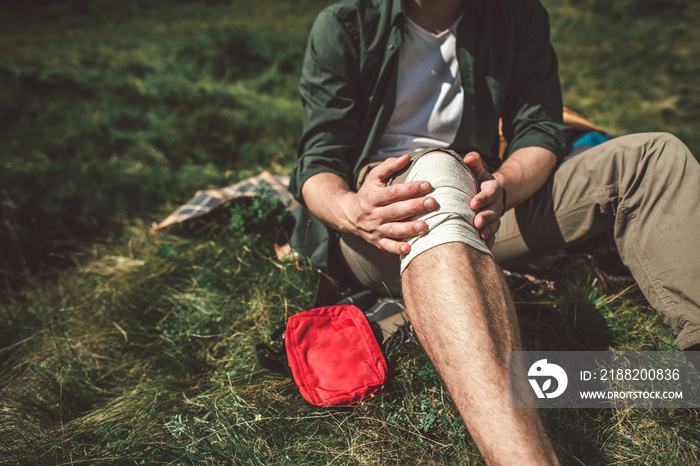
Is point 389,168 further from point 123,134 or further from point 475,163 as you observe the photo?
point 123,134

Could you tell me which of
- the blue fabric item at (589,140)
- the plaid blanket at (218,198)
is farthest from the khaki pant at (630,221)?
the plaid blanket at (218,198)

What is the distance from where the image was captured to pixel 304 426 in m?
1.49

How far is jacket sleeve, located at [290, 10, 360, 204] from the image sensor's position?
1.85m

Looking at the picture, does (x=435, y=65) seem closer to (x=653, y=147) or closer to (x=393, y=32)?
(x=393, y=32)

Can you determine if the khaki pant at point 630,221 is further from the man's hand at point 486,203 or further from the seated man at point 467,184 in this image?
the man's hand at point 486,203

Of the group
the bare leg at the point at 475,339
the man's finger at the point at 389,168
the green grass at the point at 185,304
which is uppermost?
the man's finger at the point at 389,168

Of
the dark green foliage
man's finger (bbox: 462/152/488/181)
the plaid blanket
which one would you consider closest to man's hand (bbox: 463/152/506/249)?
man's finger (bbox: 462/152/488/181)

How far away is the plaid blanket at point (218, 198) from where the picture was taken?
2621 millimetres

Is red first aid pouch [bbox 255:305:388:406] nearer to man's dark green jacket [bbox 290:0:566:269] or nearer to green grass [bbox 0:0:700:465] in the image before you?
green grass [bbox 0:0:700:465]

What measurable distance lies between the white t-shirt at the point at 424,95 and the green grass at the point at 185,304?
0.94 metres

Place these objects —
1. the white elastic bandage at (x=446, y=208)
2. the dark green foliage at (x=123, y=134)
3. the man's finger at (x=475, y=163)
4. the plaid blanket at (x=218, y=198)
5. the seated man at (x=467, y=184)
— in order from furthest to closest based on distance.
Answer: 1. the dark green foliage at (x=123, y=134)
2. the plaid blanket at (x=218, y=198)
3. the man's finger at (x=475, y=163)
4. the white elastic bandage at (x=446, y=208)
5. the seated man at (x=467, y=184)

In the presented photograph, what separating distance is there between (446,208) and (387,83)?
96 cm

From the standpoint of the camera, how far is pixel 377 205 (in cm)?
143

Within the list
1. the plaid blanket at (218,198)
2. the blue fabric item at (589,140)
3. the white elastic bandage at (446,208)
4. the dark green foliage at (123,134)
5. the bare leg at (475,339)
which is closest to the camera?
the bare leg at (475,339)
